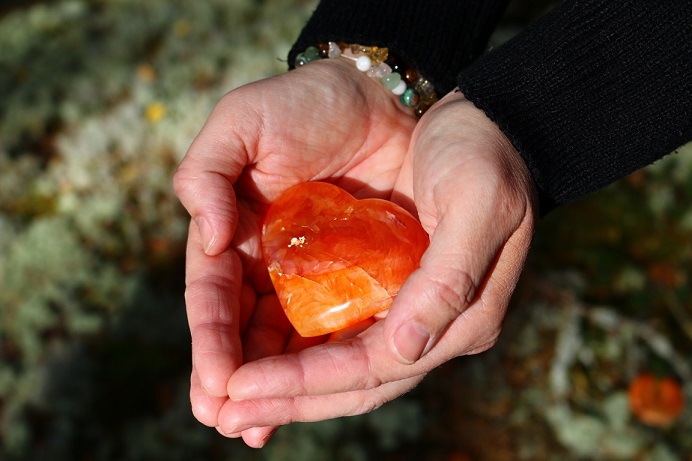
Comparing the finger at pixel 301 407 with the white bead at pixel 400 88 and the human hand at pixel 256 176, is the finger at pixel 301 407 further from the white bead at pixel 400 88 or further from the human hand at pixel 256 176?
the white bead at pixel 400 88

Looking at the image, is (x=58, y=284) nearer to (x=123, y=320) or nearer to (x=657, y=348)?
(x=123, y=320)

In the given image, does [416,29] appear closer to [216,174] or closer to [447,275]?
[216,174]

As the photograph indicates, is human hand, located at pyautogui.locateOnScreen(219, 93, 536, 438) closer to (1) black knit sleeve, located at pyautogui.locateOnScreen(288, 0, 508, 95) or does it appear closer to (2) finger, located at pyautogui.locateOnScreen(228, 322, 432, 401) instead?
(2) finger, located at pyautogui.locateOnScreen(228, 322, 432, 401)

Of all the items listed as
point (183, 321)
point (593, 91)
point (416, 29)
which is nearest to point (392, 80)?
point (416, 29)

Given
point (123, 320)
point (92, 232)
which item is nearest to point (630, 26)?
point (123, 320)

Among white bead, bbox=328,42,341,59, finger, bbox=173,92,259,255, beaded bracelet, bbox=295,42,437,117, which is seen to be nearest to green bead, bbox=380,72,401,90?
beaded bracelet, bbox=295,42,437,117

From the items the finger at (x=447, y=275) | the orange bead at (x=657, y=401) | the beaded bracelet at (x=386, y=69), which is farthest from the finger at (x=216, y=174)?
the orange bead at (x=657, y=401)
